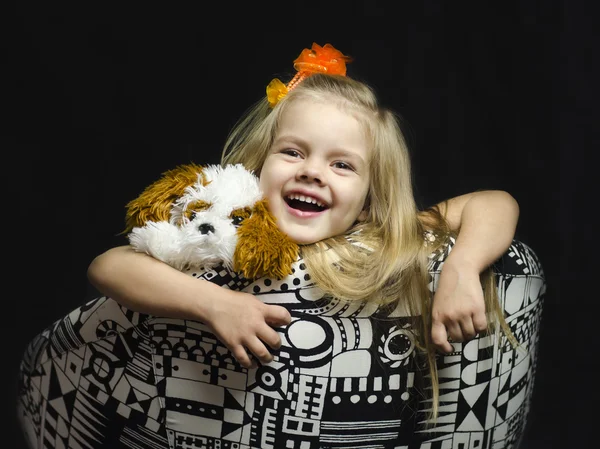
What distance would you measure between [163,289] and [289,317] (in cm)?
23

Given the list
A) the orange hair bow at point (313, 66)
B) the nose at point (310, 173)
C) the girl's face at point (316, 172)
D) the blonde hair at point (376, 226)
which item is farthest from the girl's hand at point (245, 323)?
the orange hair bow at point (313, 66)

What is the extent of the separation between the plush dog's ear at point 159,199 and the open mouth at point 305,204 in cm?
20

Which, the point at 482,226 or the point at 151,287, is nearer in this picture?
the point at 151,287

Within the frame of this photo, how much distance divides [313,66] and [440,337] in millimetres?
740

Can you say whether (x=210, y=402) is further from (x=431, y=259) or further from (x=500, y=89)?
(x=500, y=89)

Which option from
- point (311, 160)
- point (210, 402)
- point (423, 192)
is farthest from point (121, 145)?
point (210, 402)

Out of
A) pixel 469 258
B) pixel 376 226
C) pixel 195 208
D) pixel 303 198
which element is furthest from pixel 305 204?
pixel 469 258

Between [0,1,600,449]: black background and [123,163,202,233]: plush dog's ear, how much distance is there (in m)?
1.03

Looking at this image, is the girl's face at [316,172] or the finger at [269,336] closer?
the finger at [269,336]

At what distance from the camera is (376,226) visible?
182 centimetres

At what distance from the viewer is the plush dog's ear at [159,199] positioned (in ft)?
5.47

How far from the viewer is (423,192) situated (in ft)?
9.00

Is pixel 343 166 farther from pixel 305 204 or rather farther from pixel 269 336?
pixel 269 336

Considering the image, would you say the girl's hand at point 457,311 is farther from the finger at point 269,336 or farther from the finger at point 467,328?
the finger at point 269,336
